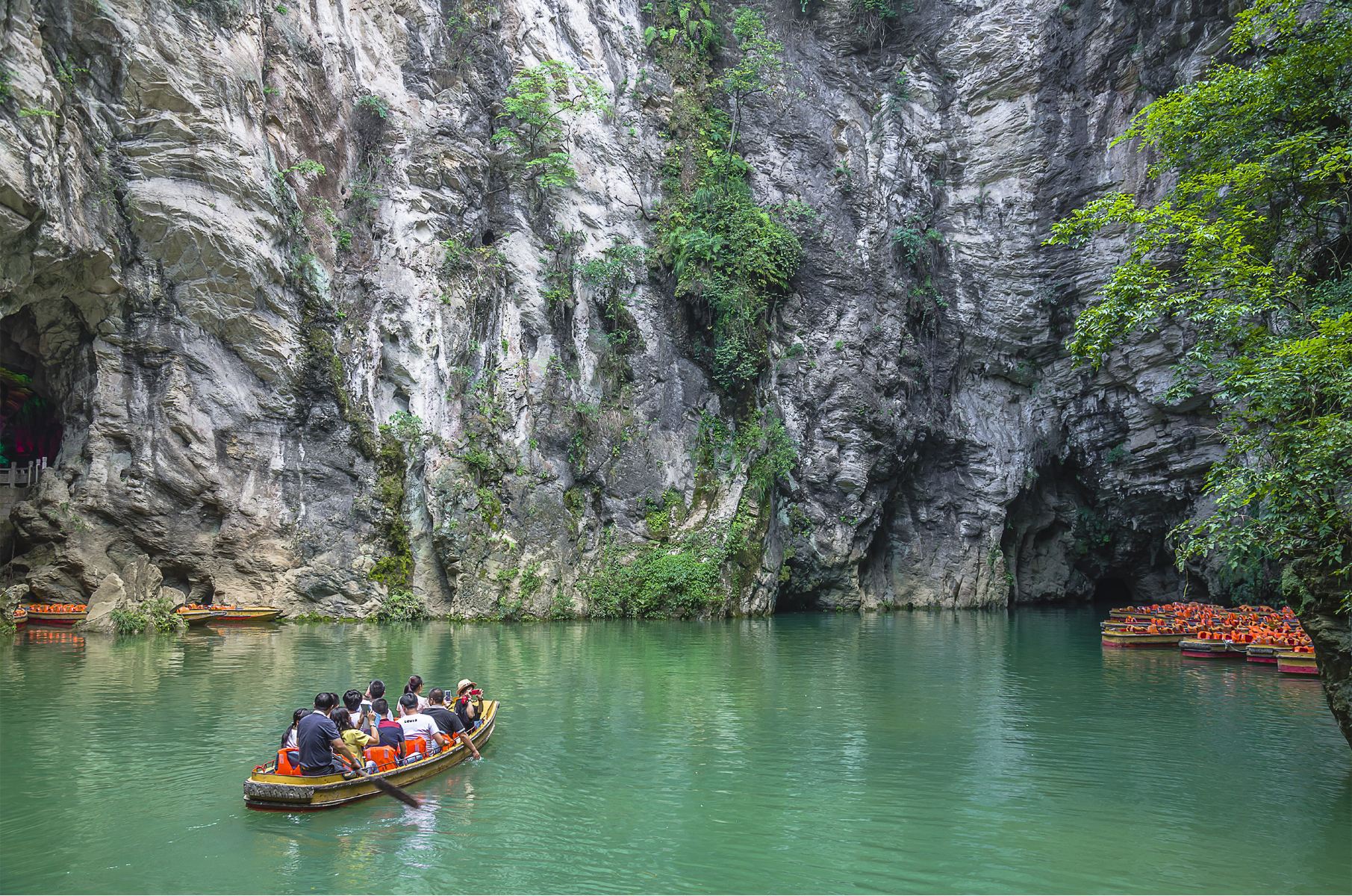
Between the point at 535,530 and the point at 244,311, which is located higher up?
the point at 244,311

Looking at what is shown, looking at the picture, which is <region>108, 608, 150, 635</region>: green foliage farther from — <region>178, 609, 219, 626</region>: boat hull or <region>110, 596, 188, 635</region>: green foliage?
<region>178, 609, 219, 626</region>: boat hull

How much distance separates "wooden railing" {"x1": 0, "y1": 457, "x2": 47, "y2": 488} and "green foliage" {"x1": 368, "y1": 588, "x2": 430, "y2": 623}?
30.8 ft

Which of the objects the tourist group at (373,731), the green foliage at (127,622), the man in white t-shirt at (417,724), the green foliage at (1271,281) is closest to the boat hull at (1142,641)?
the green foliage at (1271,281)

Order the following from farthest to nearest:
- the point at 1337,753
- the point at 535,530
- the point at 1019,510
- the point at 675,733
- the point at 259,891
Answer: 1. the point at 1019,510
2. the point at 535,530
3. the point at 675,733
4. the point at 1337,753
5. the point at 259,891

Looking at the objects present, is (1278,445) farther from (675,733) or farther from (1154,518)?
(1154,518)

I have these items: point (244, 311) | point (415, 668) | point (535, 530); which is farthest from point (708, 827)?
point (244, 311)

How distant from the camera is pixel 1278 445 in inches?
357

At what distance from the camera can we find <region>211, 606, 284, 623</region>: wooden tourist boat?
893 inches

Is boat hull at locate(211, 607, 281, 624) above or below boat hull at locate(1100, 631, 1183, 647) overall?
above

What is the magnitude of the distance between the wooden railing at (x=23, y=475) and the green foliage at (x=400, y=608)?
9.40m

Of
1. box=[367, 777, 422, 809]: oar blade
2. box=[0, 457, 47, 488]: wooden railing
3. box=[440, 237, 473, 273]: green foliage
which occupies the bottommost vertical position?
box=[367, 777, 422, 809]: oar blade

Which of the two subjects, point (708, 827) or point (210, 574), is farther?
point (210, 574)

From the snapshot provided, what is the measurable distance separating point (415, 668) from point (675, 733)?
6888 mm

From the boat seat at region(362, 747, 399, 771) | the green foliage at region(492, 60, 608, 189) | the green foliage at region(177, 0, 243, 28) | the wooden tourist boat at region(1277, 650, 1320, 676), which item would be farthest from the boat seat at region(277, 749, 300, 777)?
the green foliage at region(492, 60, 608, 189)
